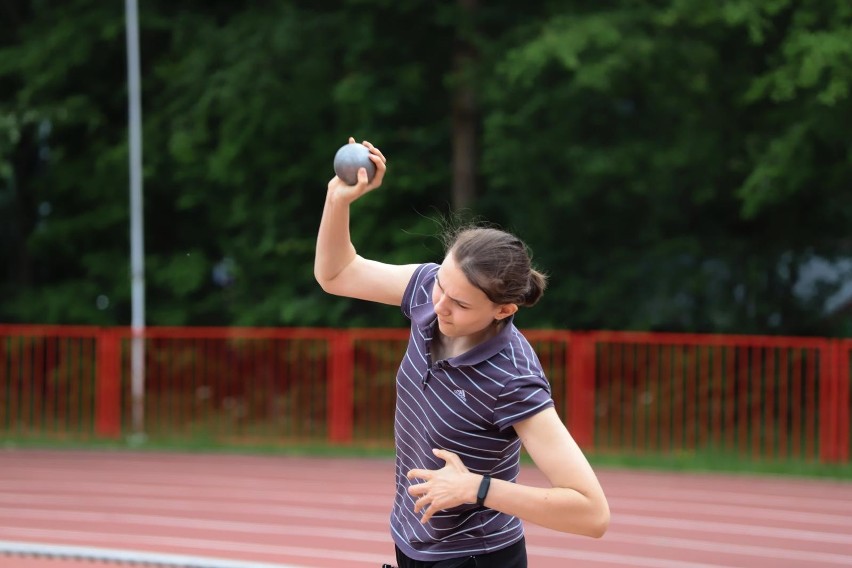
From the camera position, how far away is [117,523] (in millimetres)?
9820

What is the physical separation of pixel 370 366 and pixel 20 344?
4182mm

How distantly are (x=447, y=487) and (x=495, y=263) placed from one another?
523 mm

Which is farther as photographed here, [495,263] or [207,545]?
[207,545]

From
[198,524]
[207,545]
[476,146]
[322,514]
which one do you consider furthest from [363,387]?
[207,545]

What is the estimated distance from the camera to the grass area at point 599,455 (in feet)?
40.2

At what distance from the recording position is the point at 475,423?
282cm

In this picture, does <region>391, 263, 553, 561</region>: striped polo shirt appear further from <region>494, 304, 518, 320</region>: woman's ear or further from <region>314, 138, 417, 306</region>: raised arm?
<region>314, 138, 417, 306</region>: raised arm

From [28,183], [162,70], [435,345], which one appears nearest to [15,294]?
[28,183]

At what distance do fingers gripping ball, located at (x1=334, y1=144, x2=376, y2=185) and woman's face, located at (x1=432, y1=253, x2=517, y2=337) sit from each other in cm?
37

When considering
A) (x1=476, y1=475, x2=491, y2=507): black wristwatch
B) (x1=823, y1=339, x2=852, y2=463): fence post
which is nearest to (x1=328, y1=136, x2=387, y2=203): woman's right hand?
(x1=476, y1=475, x2=491, y2=507): black wristwatch

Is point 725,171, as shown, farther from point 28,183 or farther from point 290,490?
point 28,183

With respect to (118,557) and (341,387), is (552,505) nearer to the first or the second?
(118,557)

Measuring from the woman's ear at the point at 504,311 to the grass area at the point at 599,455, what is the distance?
9.97 meters

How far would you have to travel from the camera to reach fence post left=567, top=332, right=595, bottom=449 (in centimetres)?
1292
